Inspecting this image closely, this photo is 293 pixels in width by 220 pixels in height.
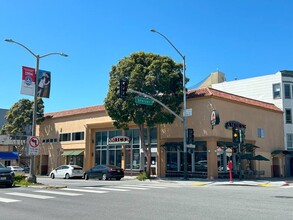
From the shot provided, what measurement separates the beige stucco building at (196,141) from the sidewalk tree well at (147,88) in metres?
2.02

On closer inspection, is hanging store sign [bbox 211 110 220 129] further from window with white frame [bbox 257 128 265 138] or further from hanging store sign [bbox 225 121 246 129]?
window with white frame [bbox 257 128 265 138]

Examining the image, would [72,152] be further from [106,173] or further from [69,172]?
[106,173]

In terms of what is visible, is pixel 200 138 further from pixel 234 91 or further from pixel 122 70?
pixel 234 91

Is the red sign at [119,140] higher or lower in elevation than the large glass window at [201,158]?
higher

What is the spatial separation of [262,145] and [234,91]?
10804 mm

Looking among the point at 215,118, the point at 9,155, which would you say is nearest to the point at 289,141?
the point at 215,118

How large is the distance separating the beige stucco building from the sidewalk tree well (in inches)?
79.5

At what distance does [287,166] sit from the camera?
39812 millimetres

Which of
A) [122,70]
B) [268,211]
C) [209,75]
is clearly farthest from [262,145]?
[268,211]

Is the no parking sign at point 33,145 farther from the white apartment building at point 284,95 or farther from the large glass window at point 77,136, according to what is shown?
the white apartment building at point 284,95

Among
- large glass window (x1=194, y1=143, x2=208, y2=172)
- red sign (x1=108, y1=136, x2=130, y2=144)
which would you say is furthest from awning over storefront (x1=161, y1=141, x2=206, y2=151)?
red sign (x1=108, y1=136, x2=130, y2=144)

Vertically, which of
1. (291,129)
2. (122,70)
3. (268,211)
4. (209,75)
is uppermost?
(209,75)

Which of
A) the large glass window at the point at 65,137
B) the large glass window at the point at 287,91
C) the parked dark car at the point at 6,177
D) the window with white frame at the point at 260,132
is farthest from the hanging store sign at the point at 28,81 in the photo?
the large glass window at the point at 287,91

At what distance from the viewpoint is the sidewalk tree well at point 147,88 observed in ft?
104
